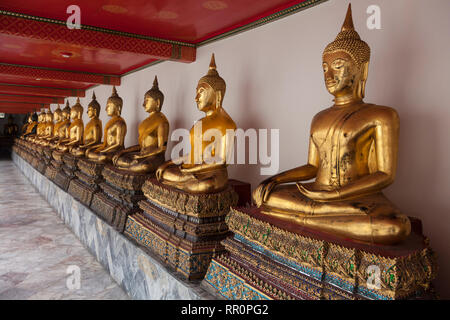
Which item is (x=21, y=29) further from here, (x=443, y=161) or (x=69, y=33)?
(x=443, y=161)

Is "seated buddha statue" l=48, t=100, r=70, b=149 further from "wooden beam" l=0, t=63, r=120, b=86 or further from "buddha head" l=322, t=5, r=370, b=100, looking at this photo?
"buddha head" l=322, t=5, r=370, b=100

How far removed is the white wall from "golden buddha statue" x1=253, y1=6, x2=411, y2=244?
31 centimetres

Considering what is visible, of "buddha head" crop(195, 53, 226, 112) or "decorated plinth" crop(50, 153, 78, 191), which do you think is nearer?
"buddha head" crop(195, 53, 226, 112)

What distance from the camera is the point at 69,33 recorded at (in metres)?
3.20

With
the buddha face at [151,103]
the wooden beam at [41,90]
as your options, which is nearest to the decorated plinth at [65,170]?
the buddha face at [151,103]

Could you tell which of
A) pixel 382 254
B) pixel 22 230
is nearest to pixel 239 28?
pixel 382 254

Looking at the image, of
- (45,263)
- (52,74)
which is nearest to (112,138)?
(45,263)

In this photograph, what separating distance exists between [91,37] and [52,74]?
2.72 m

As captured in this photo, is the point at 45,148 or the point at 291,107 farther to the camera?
the point at 45,148

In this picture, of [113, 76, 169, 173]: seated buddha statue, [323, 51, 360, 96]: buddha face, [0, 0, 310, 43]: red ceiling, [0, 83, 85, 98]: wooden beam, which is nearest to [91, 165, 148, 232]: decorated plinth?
[113, 76, 169, 173]: seated buddha statue

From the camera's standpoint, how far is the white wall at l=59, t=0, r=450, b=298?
1828 millimetres

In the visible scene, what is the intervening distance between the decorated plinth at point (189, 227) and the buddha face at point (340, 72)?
1078 millimetres

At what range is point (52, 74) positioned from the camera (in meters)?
5.58

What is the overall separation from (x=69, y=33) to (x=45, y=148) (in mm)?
5145
